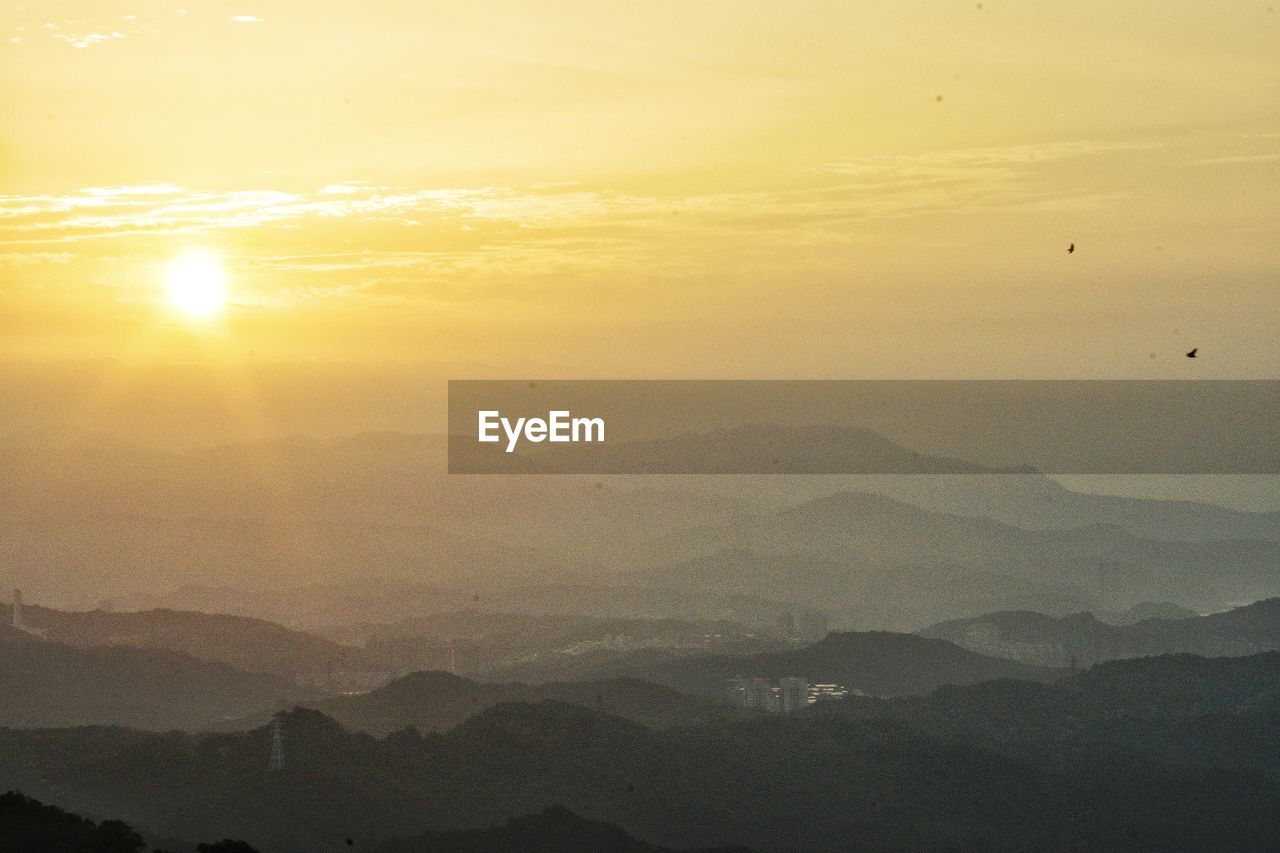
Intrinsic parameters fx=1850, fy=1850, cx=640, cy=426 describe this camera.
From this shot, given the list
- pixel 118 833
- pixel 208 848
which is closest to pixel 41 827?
pixel 118 833

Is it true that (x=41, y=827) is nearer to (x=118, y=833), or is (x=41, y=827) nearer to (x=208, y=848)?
(x=118, y=833)
